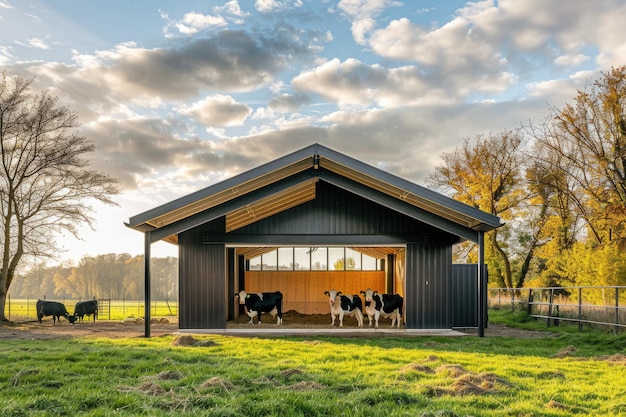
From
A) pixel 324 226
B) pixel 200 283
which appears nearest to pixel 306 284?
pixel 324 226

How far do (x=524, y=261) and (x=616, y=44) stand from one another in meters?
16.1

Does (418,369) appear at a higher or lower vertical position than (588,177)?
lower

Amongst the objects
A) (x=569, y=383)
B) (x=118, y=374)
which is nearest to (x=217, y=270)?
(x=118, y=374)

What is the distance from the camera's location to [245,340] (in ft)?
46.1

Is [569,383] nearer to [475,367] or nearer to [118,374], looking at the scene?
[475,367]

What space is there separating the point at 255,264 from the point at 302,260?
1840 millimetres

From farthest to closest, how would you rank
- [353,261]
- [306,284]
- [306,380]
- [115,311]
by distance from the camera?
1. [115,311]
2. [353,261]
3. [306,284]
4. [306,380]

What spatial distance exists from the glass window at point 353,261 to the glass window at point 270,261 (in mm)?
2788

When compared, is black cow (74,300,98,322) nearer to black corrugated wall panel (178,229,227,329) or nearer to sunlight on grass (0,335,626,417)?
black corrugated wall panel (178,229,227,329)

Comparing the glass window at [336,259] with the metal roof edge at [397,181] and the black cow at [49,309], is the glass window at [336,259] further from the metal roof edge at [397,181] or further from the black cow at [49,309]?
the black cow at [49,309]

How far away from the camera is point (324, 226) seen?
57.3ft

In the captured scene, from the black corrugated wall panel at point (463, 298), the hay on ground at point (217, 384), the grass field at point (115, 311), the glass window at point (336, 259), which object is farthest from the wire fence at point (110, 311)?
the hay on ground at point (217, 384)

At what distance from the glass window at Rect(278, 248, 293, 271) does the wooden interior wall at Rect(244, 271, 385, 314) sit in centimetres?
20

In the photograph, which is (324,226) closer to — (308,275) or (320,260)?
(320,260)
